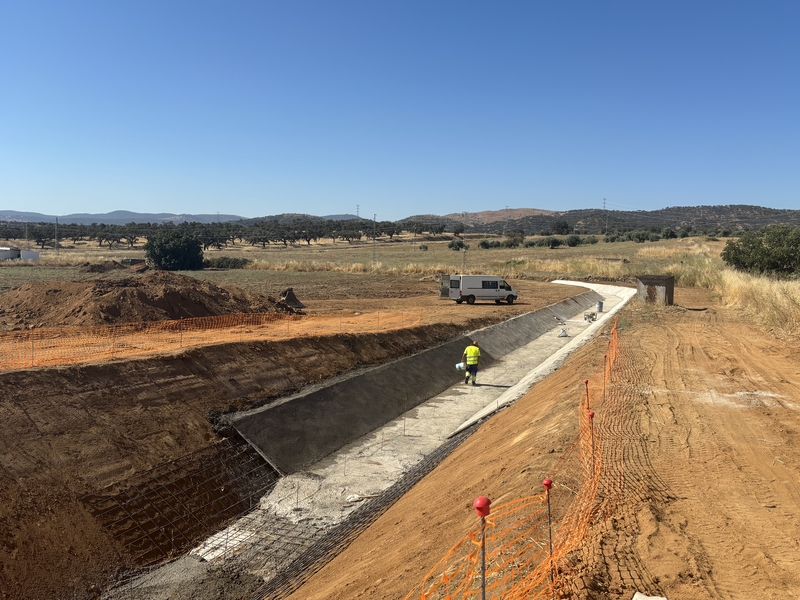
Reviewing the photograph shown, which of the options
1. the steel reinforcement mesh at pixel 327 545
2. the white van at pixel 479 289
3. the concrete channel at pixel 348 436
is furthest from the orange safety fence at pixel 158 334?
the white van at pixel 479 289

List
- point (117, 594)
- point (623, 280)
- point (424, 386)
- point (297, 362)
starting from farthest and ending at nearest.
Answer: point (623, 280) < point (424, 386) < point (297, 362) < point (117, 594)

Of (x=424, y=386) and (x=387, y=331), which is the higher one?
(x=387, y=331)

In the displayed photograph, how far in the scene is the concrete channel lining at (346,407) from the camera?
48.7 ft

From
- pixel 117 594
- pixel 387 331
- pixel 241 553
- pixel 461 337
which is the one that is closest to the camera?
pixel 117 594

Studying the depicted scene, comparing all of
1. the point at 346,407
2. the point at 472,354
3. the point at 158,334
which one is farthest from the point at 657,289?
the point at 158,334

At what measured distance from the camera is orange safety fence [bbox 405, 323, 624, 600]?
238 inches

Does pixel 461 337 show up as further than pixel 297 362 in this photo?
Yes

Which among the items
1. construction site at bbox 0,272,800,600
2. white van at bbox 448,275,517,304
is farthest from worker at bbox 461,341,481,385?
white van at bbox 448,275,517,304

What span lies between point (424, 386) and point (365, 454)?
21.8 ft

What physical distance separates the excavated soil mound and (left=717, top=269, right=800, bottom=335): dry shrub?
24824 mm

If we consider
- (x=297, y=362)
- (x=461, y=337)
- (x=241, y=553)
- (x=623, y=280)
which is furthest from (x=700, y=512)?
(x=623, y=280)

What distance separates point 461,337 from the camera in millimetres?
27484

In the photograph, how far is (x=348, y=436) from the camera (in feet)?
54.9

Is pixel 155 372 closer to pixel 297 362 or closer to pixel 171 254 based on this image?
pixel 297 362
